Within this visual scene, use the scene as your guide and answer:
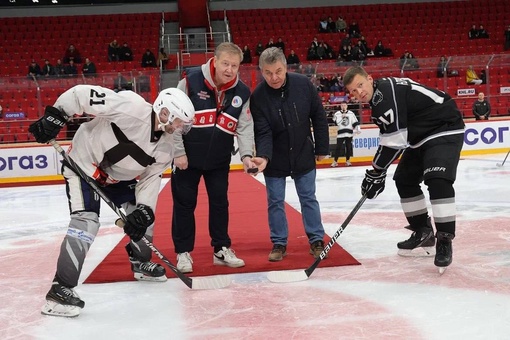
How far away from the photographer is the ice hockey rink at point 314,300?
253cm

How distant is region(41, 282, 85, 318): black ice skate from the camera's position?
279 cm

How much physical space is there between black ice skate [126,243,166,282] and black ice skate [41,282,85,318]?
59 centimetres

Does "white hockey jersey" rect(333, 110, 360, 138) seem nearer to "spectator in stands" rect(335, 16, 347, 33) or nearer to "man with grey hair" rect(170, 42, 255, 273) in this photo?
"man with grey hair" rect(170, 42, 255, 273)

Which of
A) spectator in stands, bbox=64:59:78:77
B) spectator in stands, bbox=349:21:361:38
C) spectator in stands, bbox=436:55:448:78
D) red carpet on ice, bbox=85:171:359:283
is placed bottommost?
red carpet on ice, bbox=85:171:359:283

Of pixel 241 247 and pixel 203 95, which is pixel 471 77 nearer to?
pixel 241 247

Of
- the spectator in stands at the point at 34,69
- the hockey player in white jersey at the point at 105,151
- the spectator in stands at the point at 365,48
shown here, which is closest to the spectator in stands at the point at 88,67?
the spectator in stands at the point at 34,69

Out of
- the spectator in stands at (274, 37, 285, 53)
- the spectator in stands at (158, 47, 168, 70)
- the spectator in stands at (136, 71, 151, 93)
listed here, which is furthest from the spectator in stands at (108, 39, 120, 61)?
the spectator in stands at (136, 71, 151, 93)

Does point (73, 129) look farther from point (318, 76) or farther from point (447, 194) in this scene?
point (447, 194)

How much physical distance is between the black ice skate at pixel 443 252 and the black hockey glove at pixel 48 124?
82.4 inches

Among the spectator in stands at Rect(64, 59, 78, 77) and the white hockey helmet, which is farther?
the spectator in stands at Rect(64, 59, 78, 77)

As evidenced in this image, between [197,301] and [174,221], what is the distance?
2.55 feet

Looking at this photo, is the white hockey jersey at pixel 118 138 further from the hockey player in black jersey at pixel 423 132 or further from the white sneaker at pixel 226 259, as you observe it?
the hockey player in black jersey at pixel 423 132

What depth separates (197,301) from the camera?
2.99 meters

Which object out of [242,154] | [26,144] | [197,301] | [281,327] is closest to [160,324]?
[197,301]
